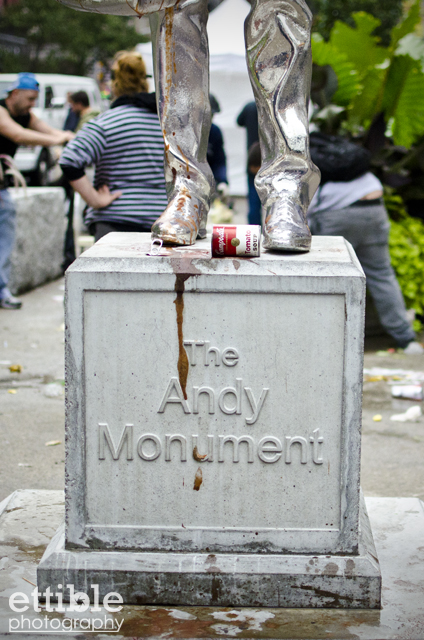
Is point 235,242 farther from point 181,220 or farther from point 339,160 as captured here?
point 339,160

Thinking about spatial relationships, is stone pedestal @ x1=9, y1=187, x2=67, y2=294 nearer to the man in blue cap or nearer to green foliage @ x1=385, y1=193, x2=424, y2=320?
the man in blue cap

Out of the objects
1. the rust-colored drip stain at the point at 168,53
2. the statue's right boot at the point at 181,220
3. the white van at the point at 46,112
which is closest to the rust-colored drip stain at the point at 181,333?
the statue's right boot at the point at 181,220

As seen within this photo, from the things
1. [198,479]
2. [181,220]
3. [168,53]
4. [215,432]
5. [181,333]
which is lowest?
[198,479]

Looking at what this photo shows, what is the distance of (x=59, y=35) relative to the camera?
3672 cm

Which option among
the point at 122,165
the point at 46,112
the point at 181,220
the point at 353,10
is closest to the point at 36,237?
the point at 122,165

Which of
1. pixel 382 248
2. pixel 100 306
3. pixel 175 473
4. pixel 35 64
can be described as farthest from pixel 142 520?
pixel 35 64

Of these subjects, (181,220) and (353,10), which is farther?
(353,10)

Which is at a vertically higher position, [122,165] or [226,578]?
[122,165]

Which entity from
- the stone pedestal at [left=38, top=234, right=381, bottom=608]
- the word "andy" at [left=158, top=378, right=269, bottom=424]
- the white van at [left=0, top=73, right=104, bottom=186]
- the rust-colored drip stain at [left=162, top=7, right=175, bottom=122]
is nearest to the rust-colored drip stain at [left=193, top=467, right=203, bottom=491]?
the stone pedestal at [left=38, top=234, right=381, bottom=608]

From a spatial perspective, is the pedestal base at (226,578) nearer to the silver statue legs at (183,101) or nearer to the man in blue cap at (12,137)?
the silver statue legs at (183,101)

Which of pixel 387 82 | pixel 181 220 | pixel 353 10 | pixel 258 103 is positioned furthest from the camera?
pixel 353 10

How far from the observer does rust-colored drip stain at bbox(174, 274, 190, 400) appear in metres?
2.39

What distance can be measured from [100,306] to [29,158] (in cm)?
1285

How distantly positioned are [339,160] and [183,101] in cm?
320
